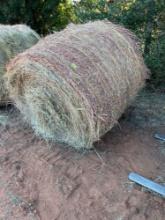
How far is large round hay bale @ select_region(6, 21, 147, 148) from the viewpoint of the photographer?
10.0 feet

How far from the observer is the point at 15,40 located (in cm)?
454

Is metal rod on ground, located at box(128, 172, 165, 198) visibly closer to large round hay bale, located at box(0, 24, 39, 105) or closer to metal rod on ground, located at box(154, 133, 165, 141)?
metal rod on ground, located at box(154, 133, 165, 141)

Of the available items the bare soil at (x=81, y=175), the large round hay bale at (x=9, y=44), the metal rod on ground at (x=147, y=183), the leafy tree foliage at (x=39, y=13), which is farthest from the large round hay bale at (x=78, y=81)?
the leafy tree foliage at (x=39, y=13)

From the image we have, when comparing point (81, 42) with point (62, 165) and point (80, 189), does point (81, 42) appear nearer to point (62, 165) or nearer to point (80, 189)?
point (62, 165)

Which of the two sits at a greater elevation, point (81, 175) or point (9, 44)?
point (9, 44)

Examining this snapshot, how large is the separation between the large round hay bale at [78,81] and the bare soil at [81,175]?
0.77 ft

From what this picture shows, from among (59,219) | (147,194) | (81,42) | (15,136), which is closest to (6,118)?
(15,136)

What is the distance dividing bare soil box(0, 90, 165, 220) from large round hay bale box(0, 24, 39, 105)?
0.61 meters

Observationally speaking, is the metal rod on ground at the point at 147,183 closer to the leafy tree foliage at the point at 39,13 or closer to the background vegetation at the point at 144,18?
the background vegetation at the point at 144,18

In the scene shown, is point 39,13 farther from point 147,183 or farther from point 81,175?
point 147,183

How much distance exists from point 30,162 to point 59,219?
2.83 feet

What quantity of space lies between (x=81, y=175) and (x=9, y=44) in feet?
7.77

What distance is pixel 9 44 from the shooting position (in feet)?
14.6

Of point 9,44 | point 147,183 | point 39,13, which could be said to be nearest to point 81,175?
point 147,183
